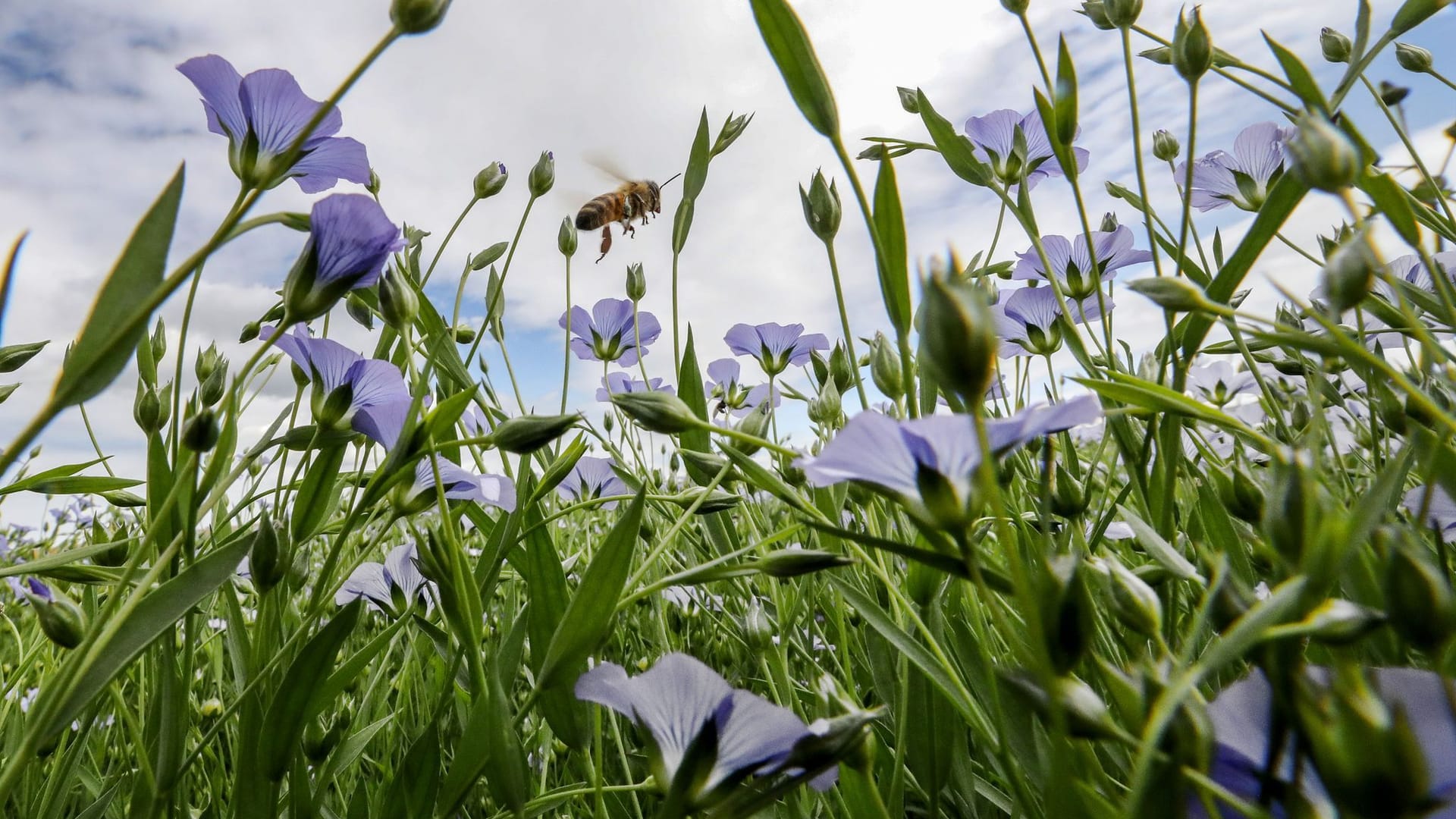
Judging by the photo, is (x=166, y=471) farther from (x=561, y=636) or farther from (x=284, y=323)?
(x=561, y=636)

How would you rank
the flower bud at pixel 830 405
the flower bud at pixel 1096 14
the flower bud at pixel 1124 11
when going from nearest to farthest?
the flower bud at pixel 1124 11, the flower bud at pixel 830 405, the flower bud at pixel 1096 14

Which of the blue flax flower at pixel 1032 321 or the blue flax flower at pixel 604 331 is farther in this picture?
the blue flax flower at pixel 604 331

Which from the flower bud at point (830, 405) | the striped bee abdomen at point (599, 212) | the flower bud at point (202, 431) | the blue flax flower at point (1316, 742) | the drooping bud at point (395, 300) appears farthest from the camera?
the striped bee abdomen at point (599, 212)

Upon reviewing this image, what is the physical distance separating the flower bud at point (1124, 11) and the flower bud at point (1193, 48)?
0.21 feet

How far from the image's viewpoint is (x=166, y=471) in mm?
552

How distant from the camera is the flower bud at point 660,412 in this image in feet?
1.60

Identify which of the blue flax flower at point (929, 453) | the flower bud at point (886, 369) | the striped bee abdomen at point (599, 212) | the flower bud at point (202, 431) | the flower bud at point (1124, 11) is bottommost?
the blue flax flower at point (929, 453)

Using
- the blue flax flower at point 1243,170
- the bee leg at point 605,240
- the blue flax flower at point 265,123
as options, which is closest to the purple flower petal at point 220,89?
the blue flax flower at point 265,123

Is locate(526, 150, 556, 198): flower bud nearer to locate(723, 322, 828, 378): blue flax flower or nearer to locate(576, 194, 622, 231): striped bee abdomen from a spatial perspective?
locate(723, 322, 828, 378): blue flax flower

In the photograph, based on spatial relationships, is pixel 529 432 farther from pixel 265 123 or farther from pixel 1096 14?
pixel 1096 14

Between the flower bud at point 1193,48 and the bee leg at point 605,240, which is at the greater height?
the bee leg at point 605,240

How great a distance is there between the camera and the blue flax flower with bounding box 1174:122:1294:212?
1.00m

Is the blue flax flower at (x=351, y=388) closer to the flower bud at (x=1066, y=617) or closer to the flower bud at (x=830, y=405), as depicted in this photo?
the flower bud at (x=830, y=405)

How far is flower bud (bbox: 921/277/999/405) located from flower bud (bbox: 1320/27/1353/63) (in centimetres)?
109
